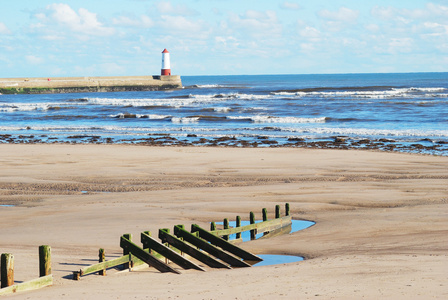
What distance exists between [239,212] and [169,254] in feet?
12.5

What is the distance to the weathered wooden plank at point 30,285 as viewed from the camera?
579 cm

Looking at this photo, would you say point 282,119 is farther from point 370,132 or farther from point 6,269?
point 6,269

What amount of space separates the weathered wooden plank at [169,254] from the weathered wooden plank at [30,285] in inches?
58.8

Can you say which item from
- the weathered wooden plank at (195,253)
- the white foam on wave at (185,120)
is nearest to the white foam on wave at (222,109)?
the white foam on wave at (185,120)

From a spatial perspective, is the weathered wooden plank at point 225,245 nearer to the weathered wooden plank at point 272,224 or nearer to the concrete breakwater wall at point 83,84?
the weathered wooden plank at point 272,224

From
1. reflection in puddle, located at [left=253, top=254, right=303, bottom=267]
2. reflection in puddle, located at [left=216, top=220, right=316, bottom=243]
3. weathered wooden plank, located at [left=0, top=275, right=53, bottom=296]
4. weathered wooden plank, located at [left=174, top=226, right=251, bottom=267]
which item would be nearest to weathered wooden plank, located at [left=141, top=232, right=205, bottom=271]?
weathered wooden plank, located at [left=174, top=226, right=251, bottom=267]

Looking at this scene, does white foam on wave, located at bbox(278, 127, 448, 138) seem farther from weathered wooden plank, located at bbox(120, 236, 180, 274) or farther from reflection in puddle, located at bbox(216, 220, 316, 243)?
weathered wooden plank, located at bbox(120, 236, 180, 274)

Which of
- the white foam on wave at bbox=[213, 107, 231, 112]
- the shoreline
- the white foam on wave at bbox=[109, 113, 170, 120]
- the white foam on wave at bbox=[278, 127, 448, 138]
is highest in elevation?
the white foam on wave at bbox=[213, 107, 231, 112]

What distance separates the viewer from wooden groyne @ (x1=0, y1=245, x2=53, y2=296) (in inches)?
230

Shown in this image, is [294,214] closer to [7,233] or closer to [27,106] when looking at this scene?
[7,233]

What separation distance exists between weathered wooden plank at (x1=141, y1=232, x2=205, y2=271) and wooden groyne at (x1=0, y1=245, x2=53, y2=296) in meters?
1.49

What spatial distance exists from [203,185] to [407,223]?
5712 mm

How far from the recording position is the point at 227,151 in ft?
66.4

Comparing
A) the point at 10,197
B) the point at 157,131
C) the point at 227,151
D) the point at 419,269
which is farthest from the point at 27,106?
the point at 419,269
